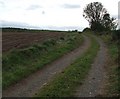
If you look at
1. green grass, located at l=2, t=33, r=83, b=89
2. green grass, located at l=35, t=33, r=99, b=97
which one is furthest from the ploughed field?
green grass, located at l=35, t=33, r=99, b=97

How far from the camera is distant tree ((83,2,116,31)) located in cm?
9156

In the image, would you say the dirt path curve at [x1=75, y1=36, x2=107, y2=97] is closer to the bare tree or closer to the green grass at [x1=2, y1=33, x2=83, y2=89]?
the green grass at [x1=2, y1=33, x2=83, y2=89]

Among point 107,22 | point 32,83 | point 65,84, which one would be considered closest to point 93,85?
point 65,84

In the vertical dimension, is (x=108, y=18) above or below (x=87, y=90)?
above

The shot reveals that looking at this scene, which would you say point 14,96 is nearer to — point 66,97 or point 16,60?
point 66,97

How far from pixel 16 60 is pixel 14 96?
700cm

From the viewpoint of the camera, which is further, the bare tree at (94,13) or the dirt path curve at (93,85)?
the bare tree at (94,13)

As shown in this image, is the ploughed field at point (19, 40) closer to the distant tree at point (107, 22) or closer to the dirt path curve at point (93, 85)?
the dirt path curve at point (93, 85)

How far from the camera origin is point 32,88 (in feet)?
45.4

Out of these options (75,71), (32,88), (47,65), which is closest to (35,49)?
(47,65)

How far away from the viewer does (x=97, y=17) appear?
98500 millimetres

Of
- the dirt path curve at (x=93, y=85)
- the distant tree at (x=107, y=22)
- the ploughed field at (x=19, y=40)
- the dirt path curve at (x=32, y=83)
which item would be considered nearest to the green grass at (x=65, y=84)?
the dirt path curve at (x=93, y=85)

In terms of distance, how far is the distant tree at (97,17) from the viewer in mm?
91562

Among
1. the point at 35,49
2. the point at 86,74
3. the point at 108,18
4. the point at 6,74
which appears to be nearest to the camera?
the point at 6,74
